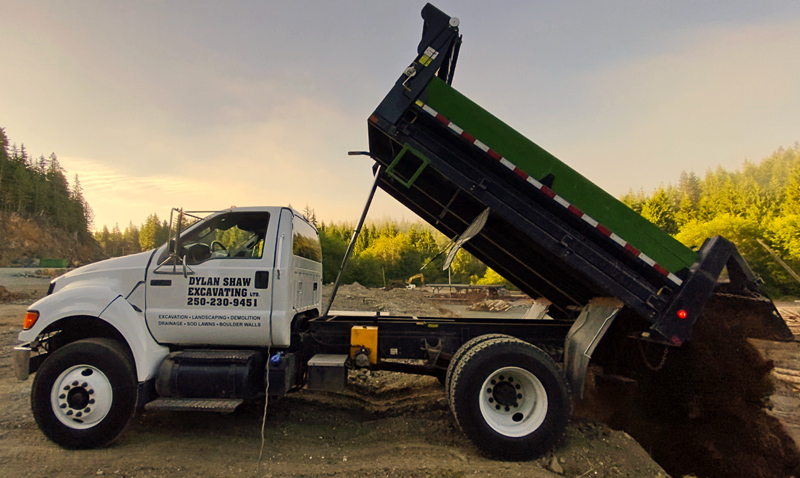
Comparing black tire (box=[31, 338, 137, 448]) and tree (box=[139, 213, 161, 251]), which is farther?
tree (box=[139, 213, 161, 251])

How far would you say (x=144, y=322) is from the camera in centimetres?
430

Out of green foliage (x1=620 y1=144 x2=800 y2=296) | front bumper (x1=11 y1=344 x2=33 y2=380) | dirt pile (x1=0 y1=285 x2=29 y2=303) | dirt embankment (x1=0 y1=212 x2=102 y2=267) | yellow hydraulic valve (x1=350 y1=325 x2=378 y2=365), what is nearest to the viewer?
front bumper (x1=11 y1=344 x2=33 y2=380)

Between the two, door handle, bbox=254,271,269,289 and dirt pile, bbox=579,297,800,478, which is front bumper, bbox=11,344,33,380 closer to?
door handle, bbox=254,271,269,289

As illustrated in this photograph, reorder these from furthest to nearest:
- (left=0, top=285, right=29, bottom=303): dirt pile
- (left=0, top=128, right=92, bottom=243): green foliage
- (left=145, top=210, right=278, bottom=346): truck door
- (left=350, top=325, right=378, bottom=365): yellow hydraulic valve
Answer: (left=0, top=128, right=92, bottom=243): green foliage → (left=0, top=285, right=29, bottom=303): dirt pile → (left=350, top=325, right=378, bottom=365): yellow hydraulic valve → (left=145, top=210, right=278, bottom=346): truck door

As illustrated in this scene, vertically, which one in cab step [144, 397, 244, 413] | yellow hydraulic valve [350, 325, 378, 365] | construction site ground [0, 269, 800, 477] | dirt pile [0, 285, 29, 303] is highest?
yellow hydraulic valve [350, 325, 378, 365]

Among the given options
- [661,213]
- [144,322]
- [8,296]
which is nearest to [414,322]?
[144,322]

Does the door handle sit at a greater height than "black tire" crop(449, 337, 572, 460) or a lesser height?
greater

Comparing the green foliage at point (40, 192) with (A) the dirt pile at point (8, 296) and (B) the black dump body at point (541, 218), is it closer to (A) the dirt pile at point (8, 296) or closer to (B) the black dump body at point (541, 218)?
(A) the dirt pile at point (8, 296)

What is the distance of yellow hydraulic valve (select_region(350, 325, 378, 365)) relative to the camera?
183 inches

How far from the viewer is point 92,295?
422 cm

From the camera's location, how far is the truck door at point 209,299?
168 inches

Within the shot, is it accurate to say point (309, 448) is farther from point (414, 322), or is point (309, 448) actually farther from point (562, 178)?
point (562, 178)

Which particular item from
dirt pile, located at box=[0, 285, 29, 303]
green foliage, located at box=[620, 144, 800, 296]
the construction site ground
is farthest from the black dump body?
dirt pile, located at box=[0, 285, 29, 303]

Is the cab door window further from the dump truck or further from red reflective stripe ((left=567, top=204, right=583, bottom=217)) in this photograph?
red reflective stripe ((left=567, top=204, right=583, bottom=217))
